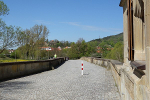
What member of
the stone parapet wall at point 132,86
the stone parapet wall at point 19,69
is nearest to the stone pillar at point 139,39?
the stone parapet wall at point 132,86

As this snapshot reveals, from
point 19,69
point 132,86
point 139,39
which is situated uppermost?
point 139,39

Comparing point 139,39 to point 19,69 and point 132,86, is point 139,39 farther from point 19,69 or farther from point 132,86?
point 19,69

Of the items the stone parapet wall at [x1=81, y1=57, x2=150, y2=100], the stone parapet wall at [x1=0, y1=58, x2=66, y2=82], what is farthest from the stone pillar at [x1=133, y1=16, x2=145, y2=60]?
the stone parapet wall at [x1=0, y1=58, x2=66, y2=82]

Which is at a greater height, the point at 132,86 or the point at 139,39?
the point at 139,39

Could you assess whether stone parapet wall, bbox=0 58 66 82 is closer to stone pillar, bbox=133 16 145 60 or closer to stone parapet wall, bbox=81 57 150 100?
stone parapet wall, bbox=81 57 150 100

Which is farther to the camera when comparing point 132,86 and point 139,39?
point 139,39

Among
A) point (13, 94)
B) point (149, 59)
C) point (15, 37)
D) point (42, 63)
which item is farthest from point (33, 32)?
point (149, 59)

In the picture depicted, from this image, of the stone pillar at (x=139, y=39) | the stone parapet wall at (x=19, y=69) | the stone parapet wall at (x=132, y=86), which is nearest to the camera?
the stone parapet wall at (x=132, y=86)

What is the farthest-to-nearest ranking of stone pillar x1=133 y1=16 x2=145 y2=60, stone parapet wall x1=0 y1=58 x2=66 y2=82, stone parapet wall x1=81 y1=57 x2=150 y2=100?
stone parapet wall x1=0 y1=58 x2=66 y2=82 → stone pillar x1=133 y1=16 x2=145 y2=60 → stone parapet wall x1=81 y1=57 x2=150 y2=100

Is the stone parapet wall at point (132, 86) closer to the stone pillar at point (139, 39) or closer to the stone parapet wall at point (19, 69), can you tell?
the stone pillar at point (139, 39)

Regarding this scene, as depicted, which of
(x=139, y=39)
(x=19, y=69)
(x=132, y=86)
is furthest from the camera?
(x=19, y=69)

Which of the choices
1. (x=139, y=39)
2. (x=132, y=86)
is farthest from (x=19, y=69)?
(x=132, y=86)

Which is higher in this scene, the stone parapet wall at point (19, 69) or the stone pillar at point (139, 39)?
the stone pillar at point (139, 39)

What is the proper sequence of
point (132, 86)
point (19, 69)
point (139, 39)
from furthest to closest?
point (19, 69), point (139, 39), point (132, 86)
